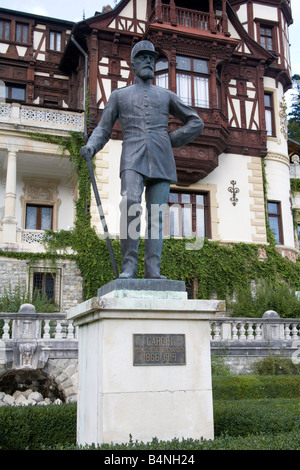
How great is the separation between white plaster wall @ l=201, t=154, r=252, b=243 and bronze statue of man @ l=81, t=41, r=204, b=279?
16.4 m

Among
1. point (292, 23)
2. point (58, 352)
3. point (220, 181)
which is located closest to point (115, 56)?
point (220, 181)

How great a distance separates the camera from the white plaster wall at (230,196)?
2277 cm

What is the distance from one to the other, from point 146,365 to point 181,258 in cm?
1600

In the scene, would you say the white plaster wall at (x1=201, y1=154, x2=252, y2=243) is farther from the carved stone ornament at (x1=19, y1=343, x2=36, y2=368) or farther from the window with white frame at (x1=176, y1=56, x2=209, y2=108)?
the carved stone ornament at (x1=19, y1=343, x2=36, y2=368)

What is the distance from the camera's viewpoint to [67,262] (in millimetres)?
20781

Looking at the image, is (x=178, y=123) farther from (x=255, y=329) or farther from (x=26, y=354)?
(x=26, y=354)

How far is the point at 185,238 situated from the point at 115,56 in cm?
829

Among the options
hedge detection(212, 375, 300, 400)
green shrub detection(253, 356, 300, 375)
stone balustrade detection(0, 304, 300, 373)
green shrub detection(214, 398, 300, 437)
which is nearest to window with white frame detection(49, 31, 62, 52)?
stone balustrade detection(0, 304, 300, 373)

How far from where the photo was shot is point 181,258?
21.4m

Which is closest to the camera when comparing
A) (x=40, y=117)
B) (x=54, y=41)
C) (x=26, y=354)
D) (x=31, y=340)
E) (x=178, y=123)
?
(x=26, y=354)

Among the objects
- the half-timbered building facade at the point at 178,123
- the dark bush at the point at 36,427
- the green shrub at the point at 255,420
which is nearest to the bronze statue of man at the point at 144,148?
the green shrub at the point at 255,420

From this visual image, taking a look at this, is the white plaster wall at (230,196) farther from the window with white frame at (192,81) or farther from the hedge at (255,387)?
the hedge at (255,387)

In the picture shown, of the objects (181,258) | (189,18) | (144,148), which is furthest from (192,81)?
(144,148)

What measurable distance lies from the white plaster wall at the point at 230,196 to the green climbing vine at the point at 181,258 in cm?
64
